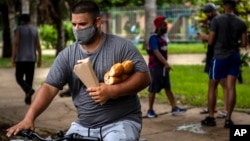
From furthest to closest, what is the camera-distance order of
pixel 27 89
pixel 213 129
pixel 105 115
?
pixel 27 89 < pixel 213 129 < pixel 105 115

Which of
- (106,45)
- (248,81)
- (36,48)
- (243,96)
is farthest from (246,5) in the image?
(106,45)

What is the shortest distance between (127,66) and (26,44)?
21.1 feet

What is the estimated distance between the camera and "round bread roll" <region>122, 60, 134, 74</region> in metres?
3.41

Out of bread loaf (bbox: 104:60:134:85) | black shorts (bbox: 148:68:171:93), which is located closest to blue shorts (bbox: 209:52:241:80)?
black shorts (bbox: 148:68:171:93)

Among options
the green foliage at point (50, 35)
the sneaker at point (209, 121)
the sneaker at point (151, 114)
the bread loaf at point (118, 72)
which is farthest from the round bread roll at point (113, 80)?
the green foliage at point (50, 35)

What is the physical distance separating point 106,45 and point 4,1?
17443mm

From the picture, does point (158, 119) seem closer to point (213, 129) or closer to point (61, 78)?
point (213, 129)

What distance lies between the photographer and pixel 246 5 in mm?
12914

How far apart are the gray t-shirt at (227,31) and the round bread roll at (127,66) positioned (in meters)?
3.94

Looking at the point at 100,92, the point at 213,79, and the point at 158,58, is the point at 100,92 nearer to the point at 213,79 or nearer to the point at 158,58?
the point at 213,79

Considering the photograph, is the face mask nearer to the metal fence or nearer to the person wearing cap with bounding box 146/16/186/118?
the person wearing cap with bounding box 146/16/186/118

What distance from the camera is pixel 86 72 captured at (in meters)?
3.34

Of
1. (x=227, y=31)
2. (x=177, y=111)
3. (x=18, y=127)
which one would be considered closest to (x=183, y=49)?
(x=177, y=111)

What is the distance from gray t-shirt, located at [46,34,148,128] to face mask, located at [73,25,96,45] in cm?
12
